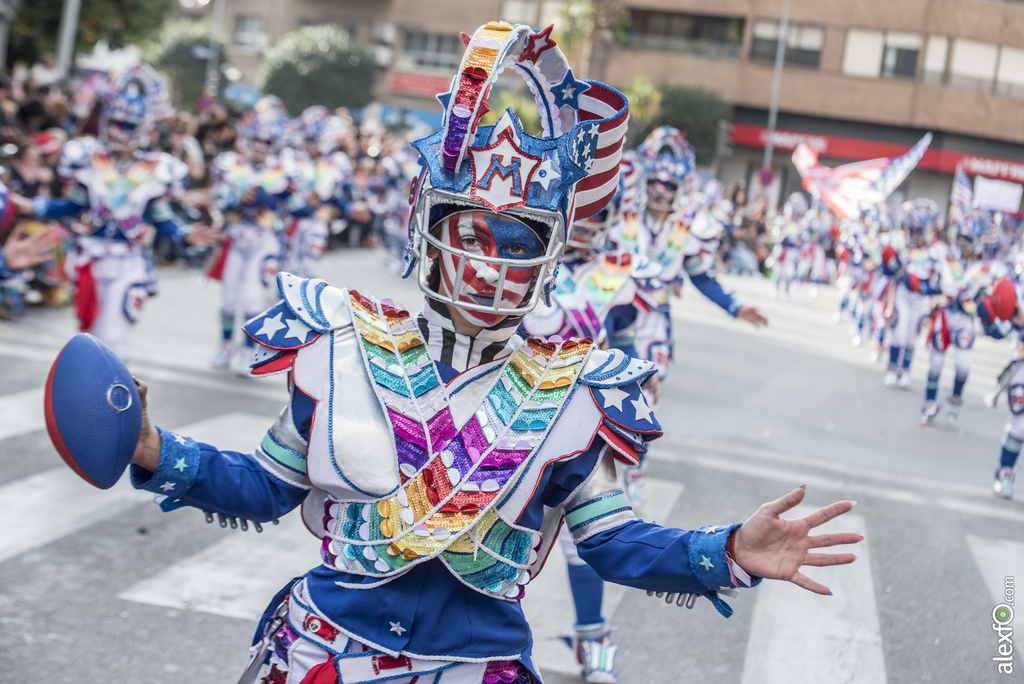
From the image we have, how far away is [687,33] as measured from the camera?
1854 inches

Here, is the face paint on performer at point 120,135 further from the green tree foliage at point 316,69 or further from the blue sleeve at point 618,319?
the green tree foliage at point 316,69

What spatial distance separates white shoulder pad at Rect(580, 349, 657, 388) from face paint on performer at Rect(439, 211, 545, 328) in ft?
0.73

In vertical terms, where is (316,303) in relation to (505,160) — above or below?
below

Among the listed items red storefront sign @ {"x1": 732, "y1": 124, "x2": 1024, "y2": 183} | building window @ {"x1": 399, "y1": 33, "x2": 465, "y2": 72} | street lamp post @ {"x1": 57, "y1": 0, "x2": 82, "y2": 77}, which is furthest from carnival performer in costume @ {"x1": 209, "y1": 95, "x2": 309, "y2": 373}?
building window @ {"x1": 399, "y1": 33, "x2": 465, "y2": 72}

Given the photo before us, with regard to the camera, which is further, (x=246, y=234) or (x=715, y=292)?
(x=246, y=234)

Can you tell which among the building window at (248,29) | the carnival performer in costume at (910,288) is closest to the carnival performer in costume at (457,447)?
the carnival performer in costume at (910,288)

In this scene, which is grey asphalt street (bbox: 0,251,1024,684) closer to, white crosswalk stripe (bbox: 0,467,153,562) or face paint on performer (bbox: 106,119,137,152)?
white crosswalk stripe (bbox: 0,467,153,562)

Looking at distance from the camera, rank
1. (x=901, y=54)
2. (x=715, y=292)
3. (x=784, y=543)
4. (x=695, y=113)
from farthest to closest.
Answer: (x=901, y=54), (x=695, y=113), (x=715, y=292), (x=784, y=543)

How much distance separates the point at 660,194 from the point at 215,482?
20.7 feet

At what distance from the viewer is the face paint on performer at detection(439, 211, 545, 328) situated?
2.40 meters

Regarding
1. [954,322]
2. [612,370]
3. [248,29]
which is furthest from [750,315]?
[248,29]

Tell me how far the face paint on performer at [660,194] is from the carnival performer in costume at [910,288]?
257 inches

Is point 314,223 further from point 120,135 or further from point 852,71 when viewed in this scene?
point 852,71

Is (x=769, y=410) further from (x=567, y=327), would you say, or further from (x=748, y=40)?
(x=748, y=40)
